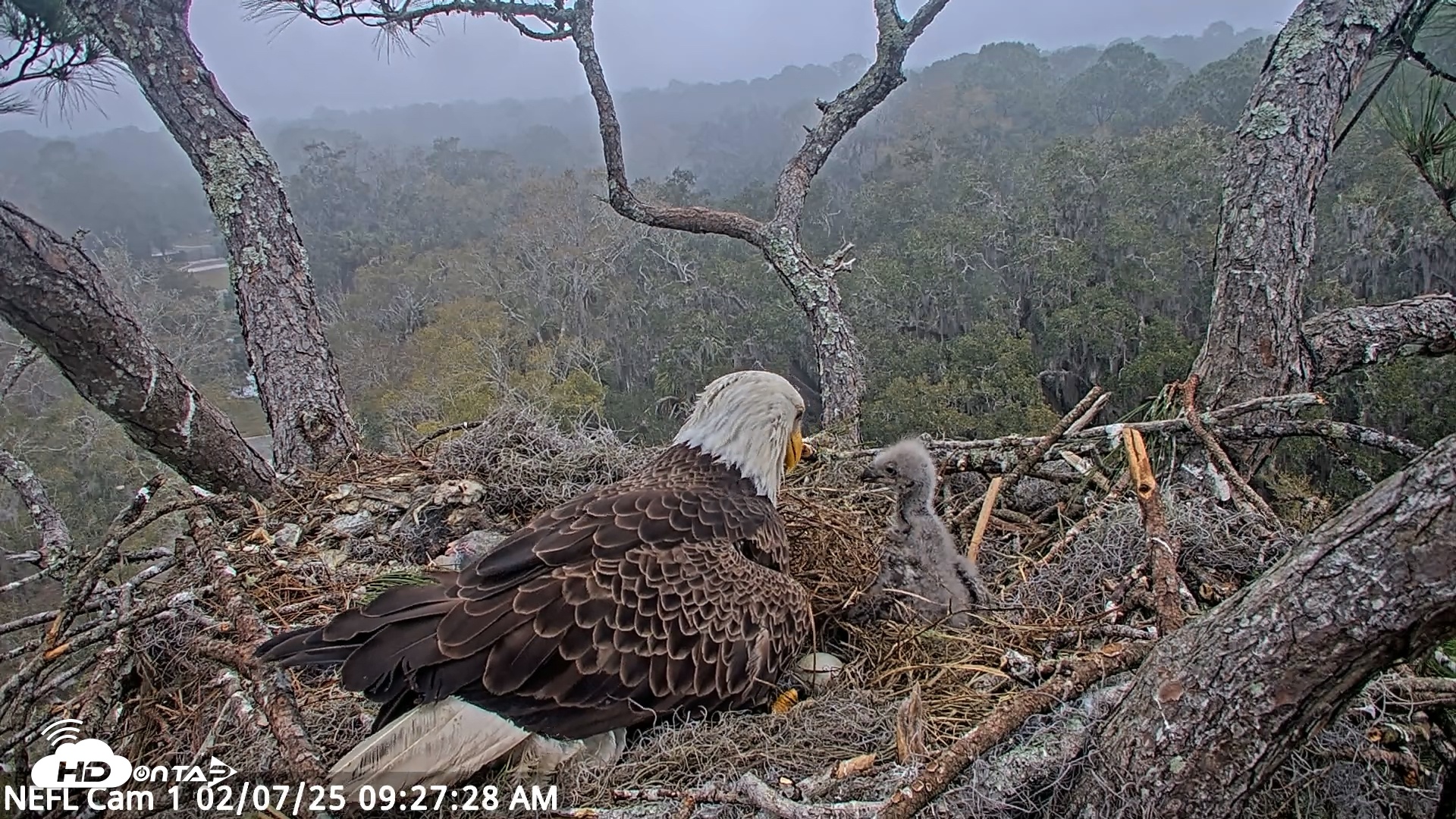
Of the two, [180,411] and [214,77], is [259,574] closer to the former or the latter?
[180,411]

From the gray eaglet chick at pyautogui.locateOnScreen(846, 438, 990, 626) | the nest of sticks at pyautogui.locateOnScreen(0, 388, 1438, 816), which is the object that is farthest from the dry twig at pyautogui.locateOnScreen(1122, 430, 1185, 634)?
the gray eaglet chick at pyautogui.locateOnScreen(846, 438, 990, 626)

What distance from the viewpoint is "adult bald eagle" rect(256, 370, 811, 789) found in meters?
2.12

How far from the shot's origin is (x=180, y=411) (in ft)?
11.5

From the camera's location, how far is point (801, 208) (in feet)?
18.9

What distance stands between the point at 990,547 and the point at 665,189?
30.2 meters

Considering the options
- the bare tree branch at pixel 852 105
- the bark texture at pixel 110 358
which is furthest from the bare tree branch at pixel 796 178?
the bark texture at pixel 110 358

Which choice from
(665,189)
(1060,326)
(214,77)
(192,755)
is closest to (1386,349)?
(192,755)

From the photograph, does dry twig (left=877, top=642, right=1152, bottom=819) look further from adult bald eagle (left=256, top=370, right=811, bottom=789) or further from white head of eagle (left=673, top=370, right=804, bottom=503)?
white head of eagle (left=673, top=370, right=804, bottom=503)

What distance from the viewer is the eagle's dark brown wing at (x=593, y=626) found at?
2160 mm

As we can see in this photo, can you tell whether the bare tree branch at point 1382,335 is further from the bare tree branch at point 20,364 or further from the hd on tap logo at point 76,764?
the bare tree branch at point 20,364

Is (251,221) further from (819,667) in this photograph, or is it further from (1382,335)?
(1382,335)

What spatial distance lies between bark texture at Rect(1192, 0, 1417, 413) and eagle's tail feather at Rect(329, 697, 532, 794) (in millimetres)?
2923

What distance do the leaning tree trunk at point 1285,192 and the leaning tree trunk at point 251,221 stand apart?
13.3 feet

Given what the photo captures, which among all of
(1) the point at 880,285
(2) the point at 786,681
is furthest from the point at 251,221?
(1) the point at 880,285
